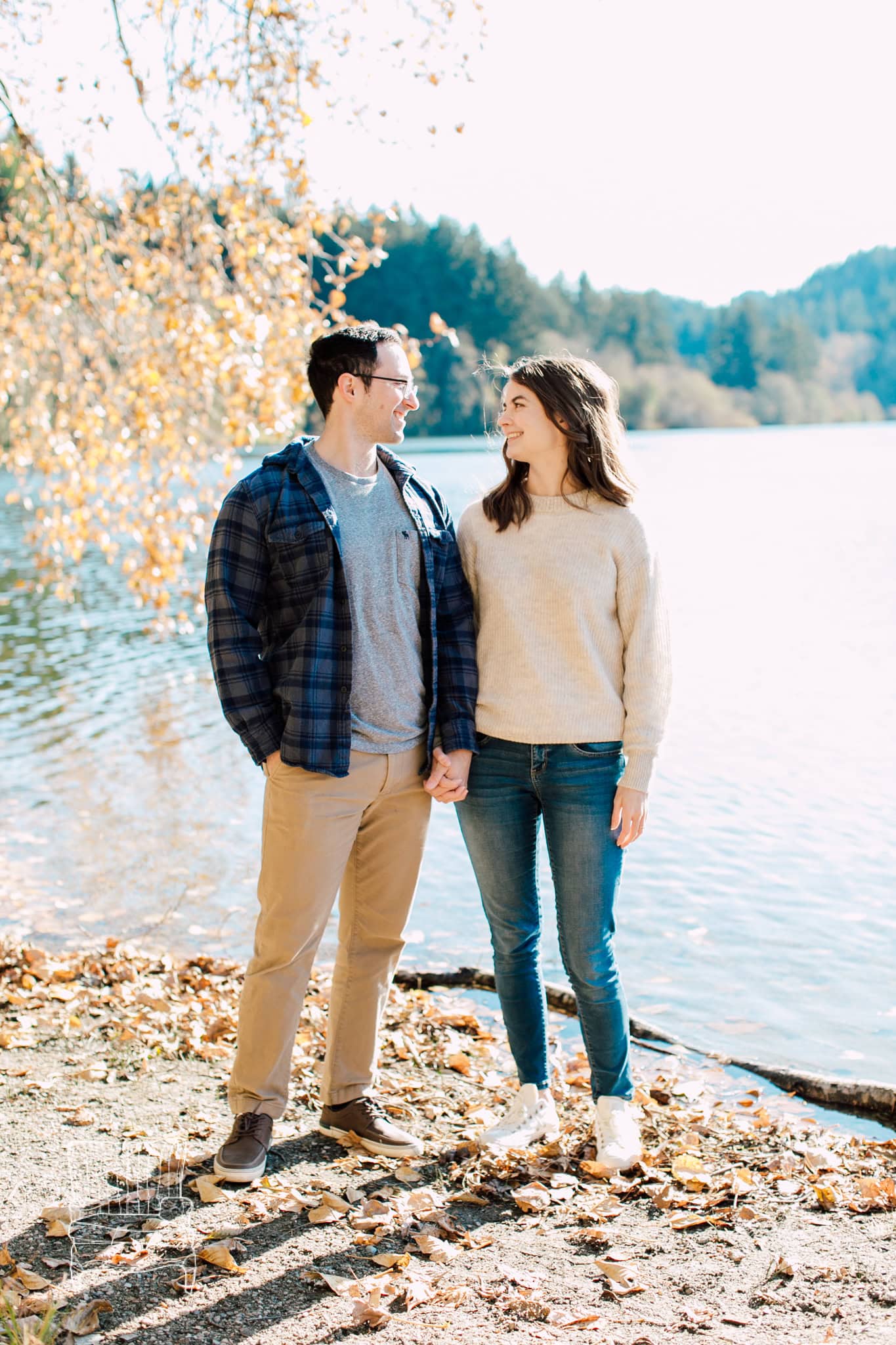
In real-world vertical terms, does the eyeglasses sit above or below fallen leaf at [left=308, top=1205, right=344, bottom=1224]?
above

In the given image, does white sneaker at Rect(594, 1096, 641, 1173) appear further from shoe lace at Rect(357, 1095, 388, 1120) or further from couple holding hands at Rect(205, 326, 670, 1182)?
shoe lace at Rect(357, 1095, 388, 1120)

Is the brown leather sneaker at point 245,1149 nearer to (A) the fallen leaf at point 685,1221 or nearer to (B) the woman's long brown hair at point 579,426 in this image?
(A) the fallen leaf at point 685,1221

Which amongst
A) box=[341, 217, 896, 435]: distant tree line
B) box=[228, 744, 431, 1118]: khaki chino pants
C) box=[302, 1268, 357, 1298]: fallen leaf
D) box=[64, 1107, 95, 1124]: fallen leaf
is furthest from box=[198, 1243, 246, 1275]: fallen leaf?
box=[341, 217, 896, 435]: distant tree line

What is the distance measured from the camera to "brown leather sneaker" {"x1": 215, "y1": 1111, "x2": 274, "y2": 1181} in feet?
10.9

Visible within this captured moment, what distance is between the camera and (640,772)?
3.38 metres

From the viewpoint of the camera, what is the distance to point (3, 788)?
10.6m

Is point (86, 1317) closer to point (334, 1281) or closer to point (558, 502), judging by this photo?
point (334, 1281)

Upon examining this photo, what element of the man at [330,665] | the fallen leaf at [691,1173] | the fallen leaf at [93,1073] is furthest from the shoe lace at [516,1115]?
the fallen leaf at [93,1073]

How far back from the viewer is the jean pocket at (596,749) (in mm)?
3396

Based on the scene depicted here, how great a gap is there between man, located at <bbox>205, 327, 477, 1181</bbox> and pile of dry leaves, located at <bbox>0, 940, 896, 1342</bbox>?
1.05 feet

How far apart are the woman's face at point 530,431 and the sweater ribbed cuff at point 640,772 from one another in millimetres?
878

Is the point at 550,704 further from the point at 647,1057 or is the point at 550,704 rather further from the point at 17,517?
the point at 17,517

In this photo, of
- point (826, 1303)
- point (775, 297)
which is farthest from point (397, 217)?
point (775, 297)

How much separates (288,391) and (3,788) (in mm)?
5240
